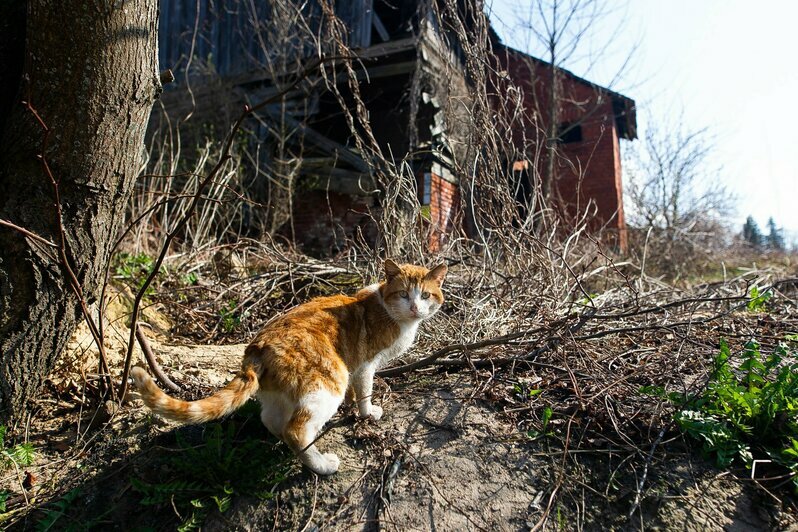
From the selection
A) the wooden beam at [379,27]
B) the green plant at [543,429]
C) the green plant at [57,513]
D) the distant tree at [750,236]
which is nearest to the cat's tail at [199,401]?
the green plant at [57,513]

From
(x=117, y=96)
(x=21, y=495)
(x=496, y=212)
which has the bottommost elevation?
(x=21, y=495)

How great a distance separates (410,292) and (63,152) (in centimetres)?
197

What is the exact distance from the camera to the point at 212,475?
7.32 feet

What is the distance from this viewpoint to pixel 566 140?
14.0m

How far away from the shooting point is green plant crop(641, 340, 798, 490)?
220 cm

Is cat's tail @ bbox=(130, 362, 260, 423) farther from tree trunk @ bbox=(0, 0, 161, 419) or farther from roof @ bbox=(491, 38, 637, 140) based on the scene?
roof @ bbox=(491, 38, 637, 140)

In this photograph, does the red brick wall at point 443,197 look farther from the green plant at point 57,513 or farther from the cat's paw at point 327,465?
the green plant at point 57,513

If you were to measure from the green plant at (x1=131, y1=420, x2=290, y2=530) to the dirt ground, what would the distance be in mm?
33

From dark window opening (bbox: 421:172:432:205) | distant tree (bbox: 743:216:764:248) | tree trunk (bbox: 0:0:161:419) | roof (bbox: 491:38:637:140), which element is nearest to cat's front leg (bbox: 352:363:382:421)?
tree trunk (bbox: 0:0:161:419)

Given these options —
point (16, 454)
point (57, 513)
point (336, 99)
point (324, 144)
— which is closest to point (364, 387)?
point (57, 513)

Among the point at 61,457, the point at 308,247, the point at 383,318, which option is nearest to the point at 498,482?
the point at 383,318

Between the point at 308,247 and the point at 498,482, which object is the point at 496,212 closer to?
the point at 498,482

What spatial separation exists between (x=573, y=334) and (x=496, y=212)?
158 centimetres

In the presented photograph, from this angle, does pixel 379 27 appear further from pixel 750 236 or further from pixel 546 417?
pixel 750 236
